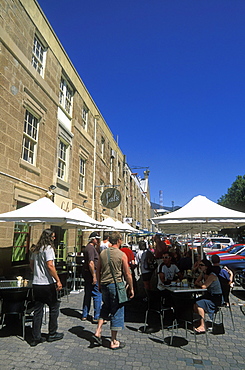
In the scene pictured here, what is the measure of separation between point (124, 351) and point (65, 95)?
1289cm

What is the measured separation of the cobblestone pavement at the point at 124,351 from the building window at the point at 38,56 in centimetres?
1010

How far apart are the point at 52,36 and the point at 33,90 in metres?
3.68

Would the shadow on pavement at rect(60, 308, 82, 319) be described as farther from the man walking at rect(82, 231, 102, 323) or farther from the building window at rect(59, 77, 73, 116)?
the building window at rect(59, 77, 73, 116)

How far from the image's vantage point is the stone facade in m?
9.24

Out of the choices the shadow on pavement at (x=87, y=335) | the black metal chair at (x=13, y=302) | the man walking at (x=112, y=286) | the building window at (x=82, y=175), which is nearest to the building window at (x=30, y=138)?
the building window at (x=82, y=175)

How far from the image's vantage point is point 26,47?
34.6 feet

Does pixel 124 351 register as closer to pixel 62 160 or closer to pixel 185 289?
pixel 185 289

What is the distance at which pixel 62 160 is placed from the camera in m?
13.8

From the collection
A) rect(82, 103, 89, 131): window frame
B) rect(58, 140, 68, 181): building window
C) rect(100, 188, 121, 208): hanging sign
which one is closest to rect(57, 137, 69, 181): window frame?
rect(58, 140, 68, 181): building window

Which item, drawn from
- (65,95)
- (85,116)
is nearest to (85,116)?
(85,116)

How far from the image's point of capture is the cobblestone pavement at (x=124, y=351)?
12.6 feet

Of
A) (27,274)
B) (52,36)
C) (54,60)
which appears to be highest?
(52,36)

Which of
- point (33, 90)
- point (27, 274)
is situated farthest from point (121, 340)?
point (33, 90)

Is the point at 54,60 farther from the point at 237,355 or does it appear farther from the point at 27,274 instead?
the point at 237,355
